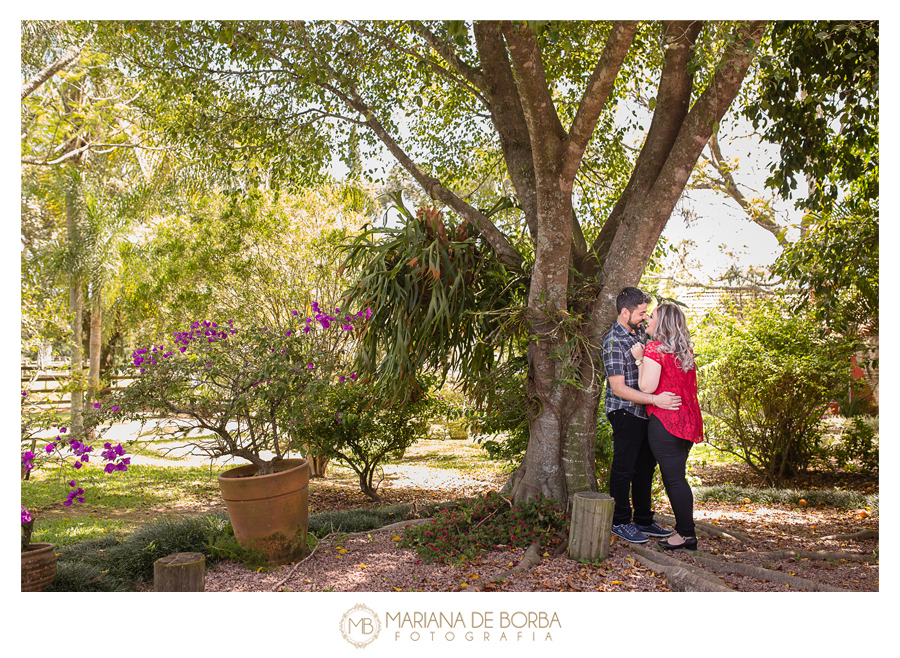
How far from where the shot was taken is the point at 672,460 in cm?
334

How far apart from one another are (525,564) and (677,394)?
4.26 feet

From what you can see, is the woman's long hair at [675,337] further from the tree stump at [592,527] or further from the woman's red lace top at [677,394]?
the tree stump at [592,527]

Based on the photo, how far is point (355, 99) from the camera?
16.1 feet

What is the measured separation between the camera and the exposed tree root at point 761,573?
2.92 meters

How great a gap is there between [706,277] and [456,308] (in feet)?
28.1

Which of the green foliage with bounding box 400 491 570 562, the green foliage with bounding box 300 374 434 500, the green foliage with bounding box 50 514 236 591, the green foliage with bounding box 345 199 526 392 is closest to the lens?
the green foliage with bounding box 50 514 236 591

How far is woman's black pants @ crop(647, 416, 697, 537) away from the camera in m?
3.34

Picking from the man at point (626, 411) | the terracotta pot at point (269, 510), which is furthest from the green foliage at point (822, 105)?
the terracotta pot at point (269, 510)

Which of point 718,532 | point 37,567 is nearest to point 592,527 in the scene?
point 718,532

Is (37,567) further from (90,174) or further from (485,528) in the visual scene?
(90,174)

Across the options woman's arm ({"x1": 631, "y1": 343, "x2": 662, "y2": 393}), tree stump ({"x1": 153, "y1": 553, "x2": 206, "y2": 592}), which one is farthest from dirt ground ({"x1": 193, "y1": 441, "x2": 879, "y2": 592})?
woman's arm ({"x1": 631, "y1": 343, "x2": 662, "y2": 393})

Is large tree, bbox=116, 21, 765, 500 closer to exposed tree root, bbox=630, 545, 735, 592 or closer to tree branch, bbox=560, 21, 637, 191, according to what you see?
tree branch, bbox=560, 21, 637, 191
